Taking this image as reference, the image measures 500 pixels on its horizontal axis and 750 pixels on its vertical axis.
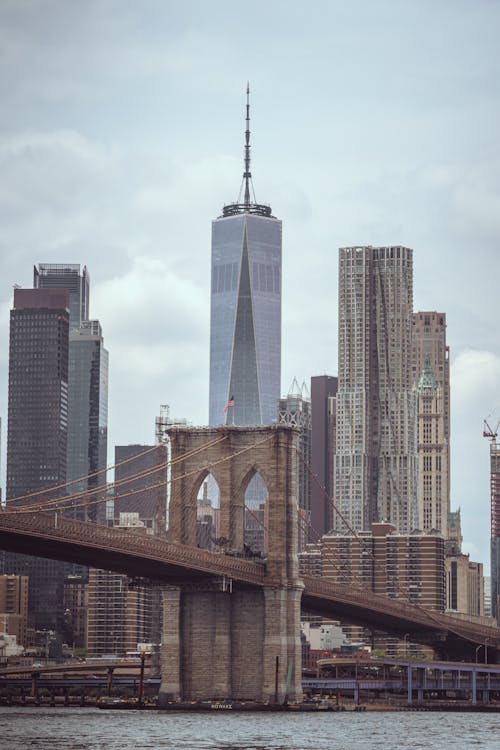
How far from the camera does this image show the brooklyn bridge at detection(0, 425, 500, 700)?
382 ft

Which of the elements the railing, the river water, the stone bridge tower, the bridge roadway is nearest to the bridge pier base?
the stone bridge tower

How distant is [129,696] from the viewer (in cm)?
14525

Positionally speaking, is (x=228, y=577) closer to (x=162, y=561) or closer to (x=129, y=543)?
(x=162, y=561)

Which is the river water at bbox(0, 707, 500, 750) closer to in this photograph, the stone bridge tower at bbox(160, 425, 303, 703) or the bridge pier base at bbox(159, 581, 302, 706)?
the bridge pier base at bbox(159, 581, 302, 706)

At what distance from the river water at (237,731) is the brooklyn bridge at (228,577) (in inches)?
246

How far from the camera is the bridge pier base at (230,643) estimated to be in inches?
4771

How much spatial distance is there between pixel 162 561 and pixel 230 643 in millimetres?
14016

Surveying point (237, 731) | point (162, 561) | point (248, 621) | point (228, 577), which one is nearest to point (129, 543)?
point (162, 561)

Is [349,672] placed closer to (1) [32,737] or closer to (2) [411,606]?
(2) [411,606]

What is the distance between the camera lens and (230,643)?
12244cm

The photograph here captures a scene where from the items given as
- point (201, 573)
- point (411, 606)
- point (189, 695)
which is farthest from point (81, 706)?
point (411, 606)

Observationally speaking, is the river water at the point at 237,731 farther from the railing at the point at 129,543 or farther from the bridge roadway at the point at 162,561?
the railing at the point at 129,543

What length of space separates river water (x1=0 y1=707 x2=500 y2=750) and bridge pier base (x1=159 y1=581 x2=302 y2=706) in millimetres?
5276

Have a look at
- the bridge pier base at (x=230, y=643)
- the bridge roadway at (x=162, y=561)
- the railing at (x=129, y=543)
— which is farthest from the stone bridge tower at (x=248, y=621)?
the bridge roadway at (x=162, y=561)
